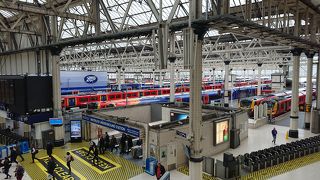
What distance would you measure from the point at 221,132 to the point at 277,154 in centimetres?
350

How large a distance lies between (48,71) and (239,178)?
52.1ft

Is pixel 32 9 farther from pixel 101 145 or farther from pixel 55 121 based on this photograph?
pixel 101 145

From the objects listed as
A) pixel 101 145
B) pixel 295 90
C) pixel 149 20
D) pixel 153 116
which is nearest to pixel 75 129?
pixel 101 145

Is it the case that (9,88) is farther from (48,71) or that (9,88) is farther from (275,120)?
(275,120)

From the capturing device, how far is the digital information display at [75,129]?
1853 cm

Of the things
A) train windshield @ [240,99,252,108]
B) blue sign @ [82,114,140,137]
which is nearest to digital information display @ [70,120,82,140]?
blue sign @ [82,114,140,137]

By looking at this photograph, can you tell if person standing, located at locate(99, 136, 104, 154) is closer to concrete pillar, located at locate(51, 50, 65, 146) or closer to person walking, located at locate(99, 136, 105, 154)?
person walking, located at locate(99, 136, 105, 154)

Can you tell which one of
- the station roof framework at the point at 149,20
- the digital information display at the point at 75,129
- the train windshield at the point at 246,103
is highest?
the station roof framework at the point at 149,20

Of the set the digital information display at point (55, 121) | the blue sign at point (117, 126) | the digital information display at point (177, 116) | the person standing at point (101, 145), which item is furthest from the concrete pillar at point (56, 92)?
the digital information display at point (177, 116)

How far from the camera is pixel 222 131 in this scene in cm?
1644

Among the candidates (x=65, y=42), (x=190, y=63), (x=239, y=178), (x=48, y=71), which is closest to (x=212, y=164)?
(x=239, y=178)

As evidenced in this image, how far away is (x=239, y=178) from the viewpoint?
492 inches

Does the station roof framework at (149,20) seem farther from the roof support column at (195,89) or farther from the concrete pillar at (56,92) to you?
the concrete pillar at (56,92)

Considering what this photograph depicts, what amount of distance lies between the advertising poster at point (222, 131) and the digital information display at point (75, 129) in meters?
10.0
